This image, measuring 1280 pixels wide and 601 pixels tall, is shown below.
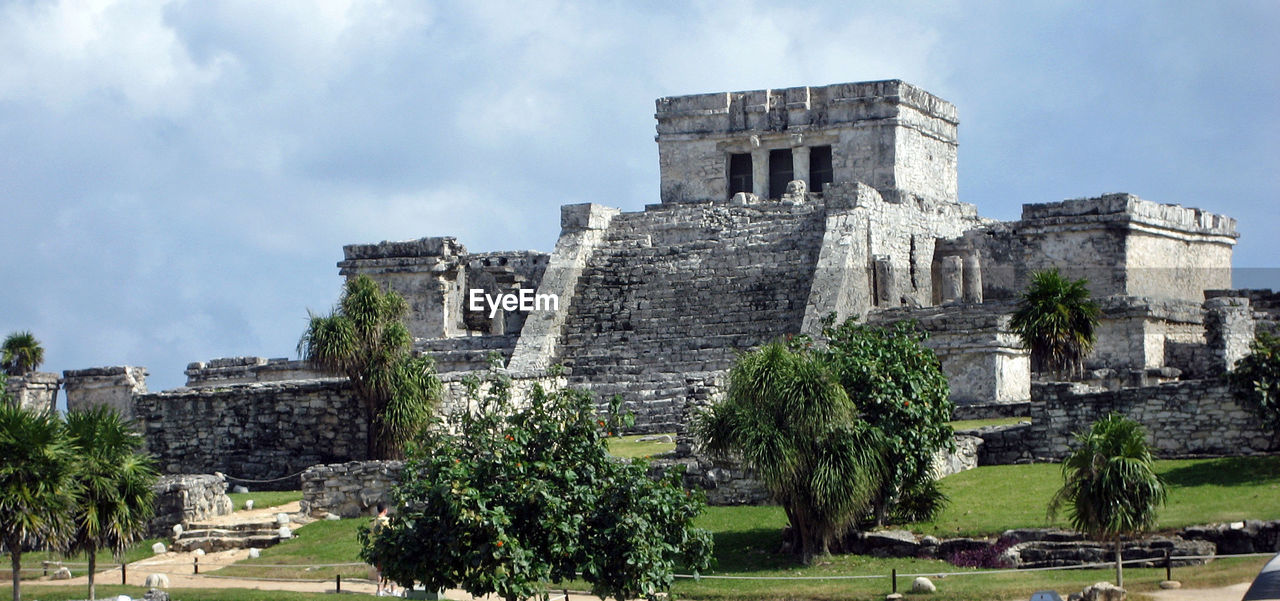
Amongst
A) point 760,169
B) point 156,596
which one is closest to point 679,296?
point 760,169

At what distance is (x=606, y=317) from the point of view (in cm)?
3044

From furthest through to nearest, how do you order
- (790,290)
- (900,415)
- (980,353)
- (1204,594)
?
(790,290) < (980,353) < (900,415) < (1204,594)

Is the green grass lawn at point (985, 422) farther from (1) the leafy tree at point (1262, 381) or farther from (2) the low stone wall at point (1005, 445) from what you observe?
(1) the leafy tree at point (1262, 381)

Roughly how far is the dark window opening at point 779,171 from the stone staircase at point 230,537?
16.2 m

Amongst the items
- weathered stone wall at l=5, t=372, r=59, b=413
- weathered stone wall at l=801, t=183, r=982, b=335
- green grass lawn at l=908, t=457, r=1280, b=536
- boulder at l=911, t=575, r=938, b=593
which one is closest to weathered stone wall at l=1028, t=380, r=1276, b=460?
green grass lawn at l=908, t=457, r=1280, b=536

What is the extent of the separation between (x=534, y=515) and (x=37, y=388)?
2326 cm

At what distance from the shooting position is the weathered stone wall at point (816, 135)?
3566 centimetres

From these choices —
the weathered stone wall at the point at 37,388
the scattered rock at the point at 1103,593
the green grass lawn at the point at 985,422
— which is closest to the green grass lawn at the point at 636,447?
the green grass lawn at the point at 985,422

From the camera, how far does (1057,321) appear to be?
82.7 ft

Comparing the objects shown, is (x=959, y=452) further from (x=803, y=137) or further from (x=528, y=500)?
(x=803, y=137)

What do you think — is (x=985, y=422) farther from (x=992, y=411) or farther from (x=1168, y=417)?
(x=1168, y=417)

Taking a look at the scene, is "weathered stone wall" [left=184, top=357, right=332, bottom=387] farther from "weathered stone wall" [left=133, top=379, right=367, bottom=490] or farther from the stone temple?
"weathered stone wall" [left=133, top=379, right=367, bottom=490]

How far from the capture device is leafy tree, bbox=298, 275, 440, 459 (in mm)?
25641

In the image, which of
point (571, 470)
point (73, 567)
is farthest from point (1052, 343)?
Result: point (73, 567)
